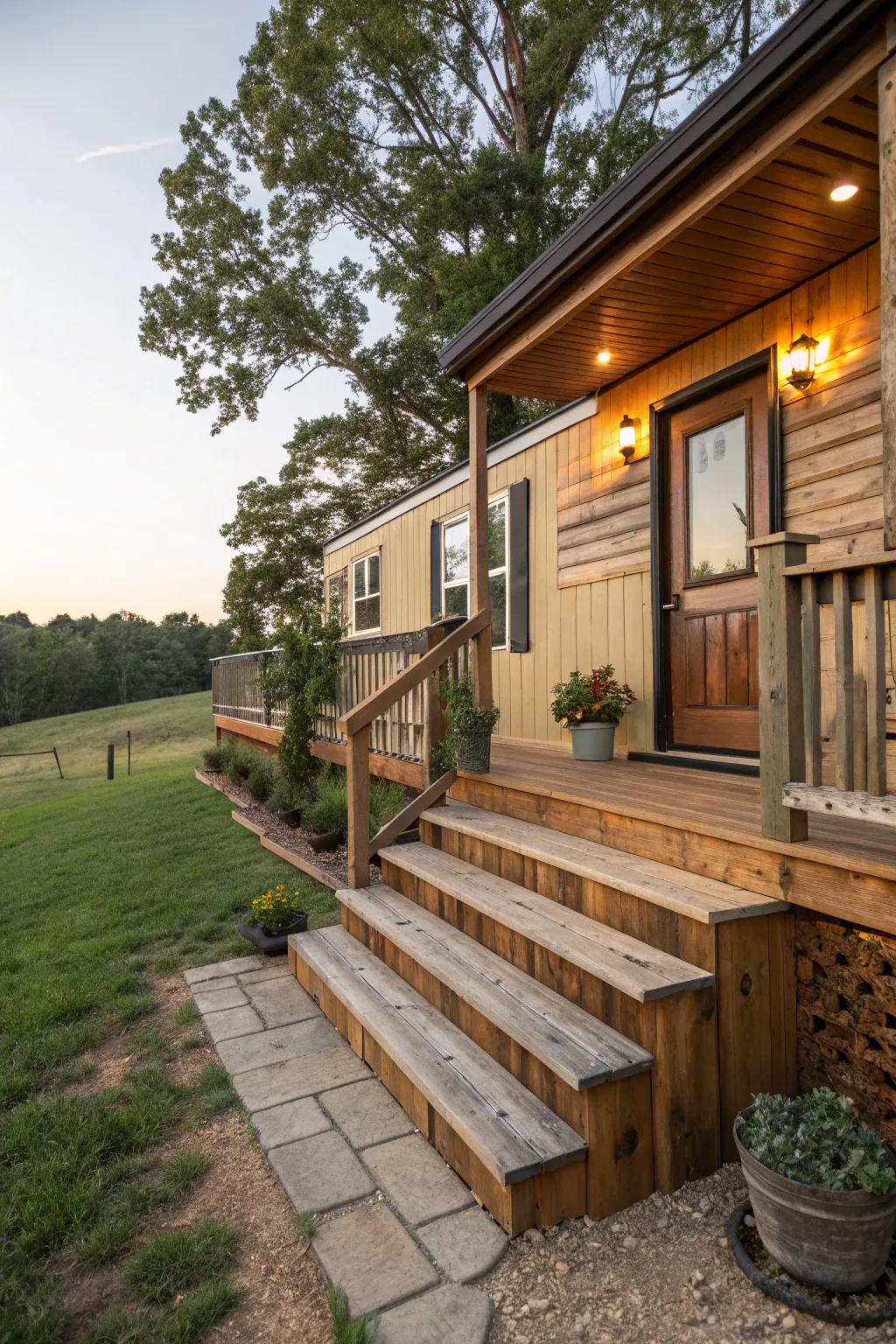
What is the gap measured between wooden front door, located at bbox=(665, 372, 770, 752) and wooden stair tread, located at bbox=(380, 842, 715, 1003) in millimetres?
1689

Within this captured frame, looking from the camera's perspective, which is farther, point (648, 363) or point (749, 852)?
point (648, 363)

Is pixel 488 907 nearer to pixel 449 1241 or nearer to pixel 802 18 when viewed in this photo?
pixel 449 1241

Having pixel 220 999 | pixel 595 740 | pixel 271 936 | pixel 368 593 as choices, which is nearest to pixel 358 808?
pixel 271 936

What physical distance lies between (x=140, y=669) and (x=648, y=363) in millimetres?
39221

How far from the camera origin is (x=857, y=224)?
3.11m

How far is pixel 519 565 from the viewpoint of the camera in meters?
5.98

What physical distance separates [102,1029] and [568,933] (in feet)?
7.04

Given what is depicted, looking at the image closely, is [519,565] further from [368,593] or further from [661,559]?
[368,593]

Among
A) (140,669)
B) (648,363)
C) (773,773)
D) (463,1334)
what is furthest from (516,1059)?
(140,669)

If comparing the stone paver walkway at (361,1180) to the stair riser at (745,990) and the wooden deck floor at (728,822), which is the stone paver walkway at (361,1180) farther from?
the wooden deck floor at (728,822)

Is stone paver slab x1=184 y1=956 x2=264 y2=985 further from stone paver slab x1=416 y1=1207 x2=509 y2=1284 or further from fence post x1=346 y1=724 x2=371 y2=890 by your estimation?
stone paver slab x1=416 y1=1207 x2=509 y2=1284

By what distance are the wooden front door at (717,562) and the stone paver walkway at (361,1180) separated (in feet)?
8.52

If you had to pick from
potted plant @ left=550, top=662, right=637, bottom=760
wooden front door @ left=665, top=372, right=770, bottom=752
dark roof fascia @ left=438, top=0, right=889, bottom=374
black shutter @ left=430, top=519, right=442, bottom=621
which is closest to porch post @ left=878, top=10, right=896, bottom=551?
dark roof fascia @ left=438, top=0, right=889, bottom=374

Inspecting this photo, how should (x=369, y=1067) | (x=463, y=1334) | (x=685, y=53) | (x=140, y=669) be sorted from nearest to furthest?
(x=463, y=1334), (x=369, y=1067), (x=685, y=53), (x=140, y=669)
